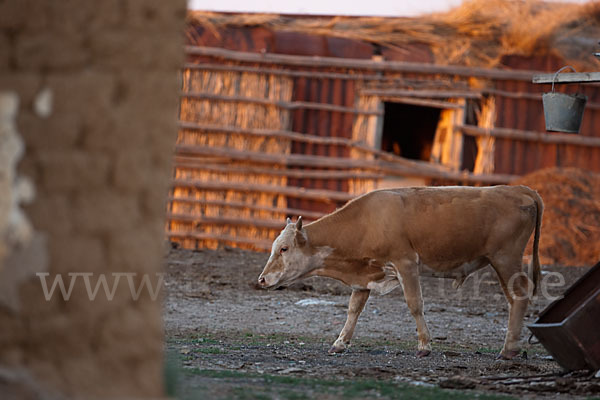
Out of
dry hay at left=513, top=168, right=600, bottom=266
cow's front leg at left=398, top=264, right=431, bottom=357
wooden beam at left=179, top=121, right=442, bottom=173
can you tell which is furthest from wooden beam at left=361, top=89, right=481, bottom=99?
cow's front leg at left=398, top=264, right=431, bottom=357

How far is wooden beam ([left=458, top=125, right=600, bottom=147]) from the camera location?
1576cm

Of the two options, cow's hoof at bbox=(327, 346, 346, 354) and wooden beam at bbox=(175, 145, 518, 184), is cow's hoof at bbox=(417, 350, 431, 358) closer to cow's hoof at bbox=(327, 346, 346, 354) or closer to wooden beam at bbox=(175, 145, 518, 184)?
cow's hoof at bbox=(327, 346, 346, 354)

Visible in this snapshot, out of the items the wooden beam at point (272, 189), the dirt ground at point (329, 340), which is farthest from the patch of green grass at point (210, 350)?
the wooden beam at point (272, 189)

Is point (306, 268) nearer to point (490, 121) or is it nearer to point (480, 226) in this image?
point (480, 226)

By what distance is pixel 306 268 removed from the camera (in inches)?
328

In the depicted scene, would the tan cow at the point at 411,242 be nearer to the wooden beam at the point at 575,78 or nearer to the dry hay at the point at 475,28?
the wooden beam at the point at 575,78

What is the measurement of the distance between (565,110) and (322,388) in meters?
4.26

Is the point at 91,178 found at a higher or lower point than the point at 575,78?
lower

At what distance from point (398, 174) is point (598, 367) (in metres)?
9.85

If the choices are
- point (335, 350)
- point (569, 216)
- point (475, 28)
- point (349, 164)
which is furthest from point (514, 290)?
point (475, 28)

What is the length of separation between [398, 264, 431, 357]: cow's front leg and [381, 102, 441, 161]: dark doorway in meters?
Result: 12.0

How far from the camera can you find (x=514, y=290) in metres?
8.02

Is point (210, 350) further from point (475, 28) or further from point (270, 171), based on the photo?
point (475, 28)

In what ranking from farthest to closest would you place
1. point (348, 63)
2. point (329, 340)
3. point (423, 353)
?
point (348, 63)
point (329, 340)
point (423, 353)
